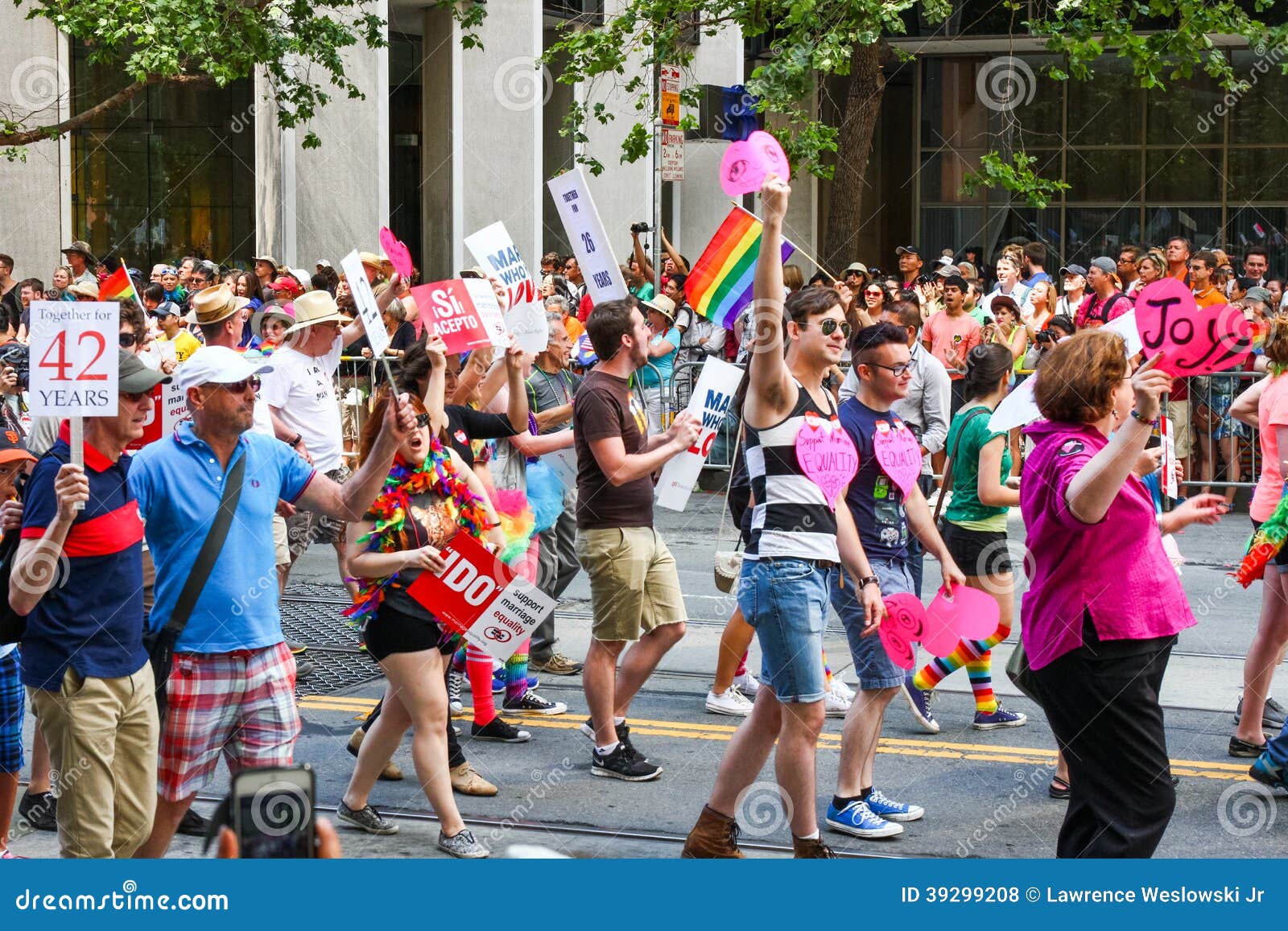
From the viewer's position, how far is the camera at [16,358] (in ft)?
22.7

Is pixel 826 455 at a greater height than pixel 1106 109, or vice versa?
pixel 1106 109

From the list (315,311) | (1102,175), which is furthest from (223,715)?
(1102,175)

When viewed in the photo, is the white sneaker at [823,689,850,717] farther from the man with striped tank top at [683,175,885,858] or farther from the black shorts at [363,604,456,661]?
the black shorts at [363,604,456,661]

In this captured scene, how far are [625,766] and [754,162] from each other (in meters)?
2.68

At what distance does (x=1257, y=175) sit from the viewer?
3075cm

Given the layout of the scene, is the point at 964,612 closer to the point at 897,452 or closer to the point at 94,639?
the point at 897,452

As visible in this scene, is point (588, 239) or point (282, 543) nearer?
point (588, 239)

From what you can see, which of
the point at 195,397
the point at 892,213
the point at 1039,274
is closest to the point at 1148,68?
the point at 1039,274

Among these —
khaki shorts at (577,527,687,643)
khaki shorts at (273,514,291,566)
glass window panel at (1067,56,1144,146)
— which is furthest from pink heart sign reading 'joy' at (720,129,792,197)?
glass window panel at (1067,56,1144,146)

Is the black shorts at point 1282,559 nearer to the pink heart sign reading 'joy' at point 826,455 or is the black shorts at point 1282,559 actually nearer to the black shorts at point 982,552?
the black shorts at point 982,552

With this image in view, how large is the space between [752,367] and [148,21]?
985cm

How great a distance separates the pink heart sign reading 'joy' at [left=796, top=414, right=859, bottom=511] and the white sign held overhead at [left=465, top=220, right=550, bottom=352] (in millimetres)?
2345

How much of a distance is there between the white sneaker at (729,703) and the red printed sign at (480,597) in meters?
2.23

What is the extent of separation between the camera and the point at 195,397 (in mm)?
4887
